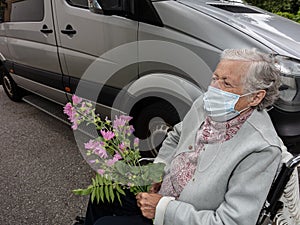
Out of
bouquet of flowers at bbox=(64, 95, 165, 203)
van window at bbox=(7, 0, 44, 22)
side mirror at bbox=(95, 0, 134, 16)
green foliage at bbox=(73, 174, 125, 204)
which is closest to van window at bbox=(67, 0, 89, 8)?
side mirror at bbox=(95, 0, 134, 16)

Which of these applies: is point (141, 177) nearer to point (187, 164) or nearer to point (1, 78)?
point (187, 164)

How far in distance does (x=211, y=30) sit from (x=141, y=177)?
113cm

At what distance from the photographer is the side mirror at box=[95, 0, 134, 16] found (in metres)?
2.43

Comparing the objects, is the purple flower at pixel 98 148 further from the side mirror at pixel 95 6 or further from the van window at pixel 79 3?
the van window at pixel 79 3

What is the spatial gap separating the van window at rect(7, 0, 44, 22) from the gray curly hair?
9.10 feet

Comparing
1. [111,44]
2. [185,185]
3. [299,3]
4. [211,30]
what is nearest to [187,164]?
[185,185]

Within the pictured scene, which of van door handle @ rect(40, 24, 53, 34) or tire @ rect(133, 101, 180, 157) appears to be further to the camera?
van door handle @ rect(40, 24, 53, 34)

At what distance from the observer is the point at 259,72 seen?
50.4 inches

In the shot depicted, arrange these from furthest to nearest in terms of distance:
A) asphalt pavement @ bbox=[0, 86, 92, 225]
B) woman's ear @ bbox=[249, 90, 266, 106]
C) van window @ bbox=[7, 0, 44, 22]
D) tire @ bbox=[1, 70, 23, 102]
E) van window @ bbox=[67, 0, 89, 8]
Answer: tire @ bbox=[1, 70, 23, 102]
van window @ bbox=[7, 0, 44, 22]
van window @ bbox=[67, 0, 89, 8]
asphalt pavement @ bbox=[0, 86, 92, 225]
woman's ear @ bbox=[249, 90, 266, 106]

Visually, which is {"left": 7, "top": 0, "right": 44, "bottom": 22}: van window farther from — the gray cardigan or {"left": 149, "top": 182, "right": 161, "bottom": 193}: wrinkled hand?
the gray cardigan

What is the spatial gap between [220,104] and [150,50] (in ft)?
3.81

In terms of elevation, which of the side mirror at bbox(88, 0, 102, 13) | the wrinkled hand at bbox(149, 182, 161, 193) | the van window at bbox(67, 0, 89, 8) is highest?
the side mirror at bbox(88, 0, 102, 13)

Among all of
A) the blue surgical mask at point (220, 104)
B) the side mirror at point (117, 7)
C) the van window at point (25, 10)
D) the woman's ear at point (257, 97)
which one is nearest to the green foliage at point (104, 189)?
the blue surgical mask at point (220, 104)

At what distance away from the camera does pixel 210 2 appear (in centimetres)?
262
